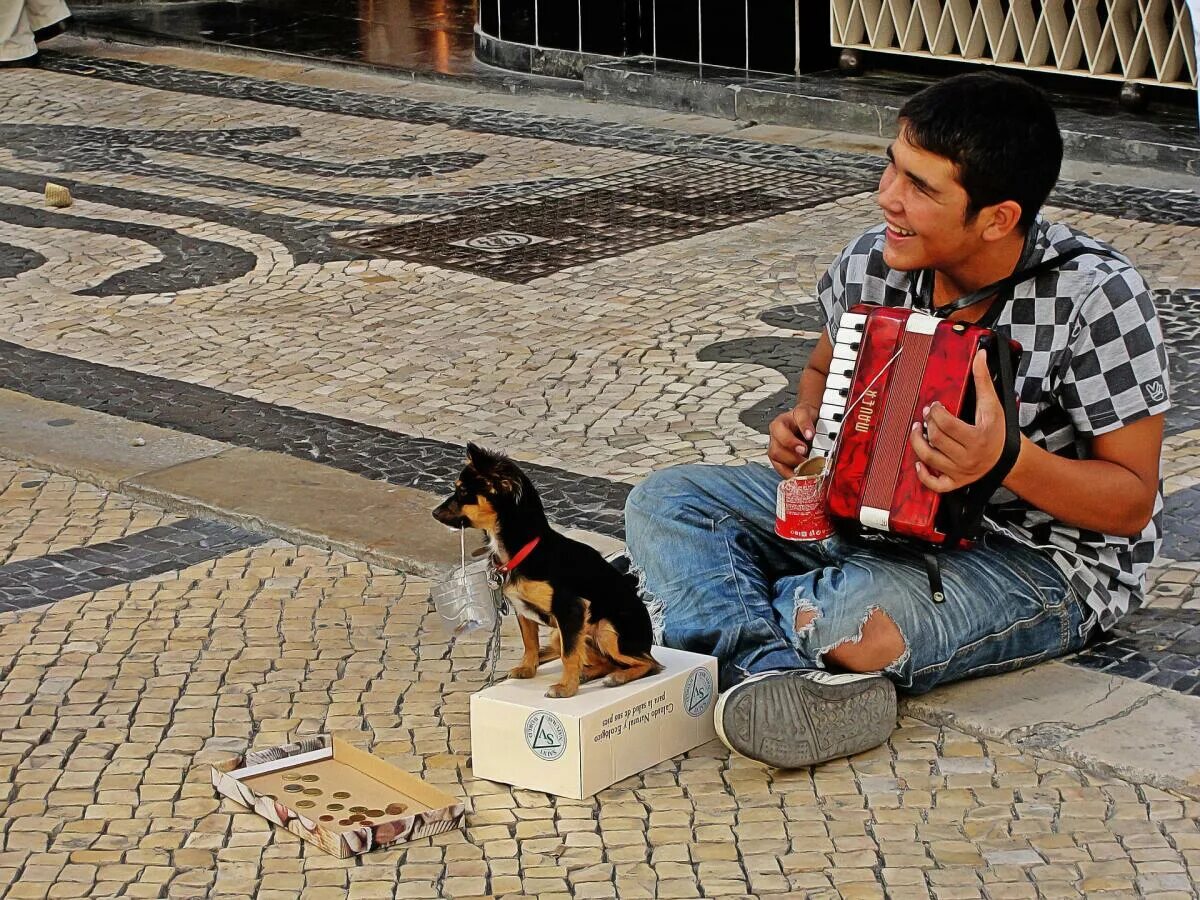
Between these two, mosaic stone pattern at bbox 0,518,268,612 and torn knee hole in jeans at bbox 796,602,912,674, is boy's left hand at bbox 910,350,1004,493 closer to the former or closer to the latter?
torn knee hole in jeans at bbox 796,602,912,674

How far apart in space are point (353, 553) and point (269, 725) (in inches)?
36.9

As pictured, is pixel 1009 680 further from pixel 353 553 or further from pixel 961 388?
pixel 353 553

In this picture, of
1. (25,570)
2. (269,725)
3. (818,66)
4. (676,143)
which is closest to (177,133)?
(676,143)

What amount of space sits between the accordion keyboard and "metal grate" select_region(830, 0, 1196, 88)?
6.33 meters

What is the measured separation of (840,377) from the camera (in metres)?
3.49

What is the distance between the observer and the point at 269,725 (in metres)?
3.70

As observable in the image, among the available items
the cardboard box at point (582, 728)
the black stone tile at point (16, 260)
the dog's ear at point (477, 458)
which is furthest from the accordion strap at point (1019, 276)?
the black stone tile at point (16, 260)

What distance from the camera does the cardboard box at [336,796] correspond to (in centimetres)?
320

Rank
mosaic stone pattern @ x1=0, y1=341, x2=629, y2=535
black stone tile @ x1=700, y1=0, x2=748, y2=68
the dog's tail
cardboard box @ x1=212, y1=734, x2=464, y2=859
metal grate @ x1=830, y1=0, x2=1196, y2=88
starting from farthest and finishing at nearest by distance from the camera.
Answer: black stone tile @ x1=700, y1=0, x2=748, y2=68 → metal grate @ x1=830, y1=0, x2=1196, y2=88 → mosaic stone pattern @ x1=0, y1=341, x2=629, y2=535 → the dog's tail → cardboard box @ x1=212, y1=734, x2=464, y2=859

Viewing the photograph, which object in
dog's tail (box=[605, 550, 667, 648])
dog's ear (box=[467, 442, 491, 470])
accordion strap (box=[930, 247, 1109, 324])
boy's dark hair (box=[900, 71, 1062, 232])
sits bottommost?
dog's tail (box=[605, 550, 667, 648])

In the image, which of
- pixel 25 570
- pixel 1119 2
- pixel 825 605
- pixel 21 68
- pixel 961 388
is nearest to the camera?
pixel 961 388

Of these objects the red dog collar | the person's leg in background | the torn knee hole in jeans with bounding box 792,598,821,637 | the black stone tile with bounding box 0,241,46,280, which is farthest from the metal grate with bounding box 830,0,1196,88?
the red dog collar

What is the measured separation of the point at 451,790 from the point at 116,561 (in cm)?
A: 153

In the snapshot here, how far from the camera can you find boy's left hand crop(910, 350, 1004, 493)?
3.23 metres
